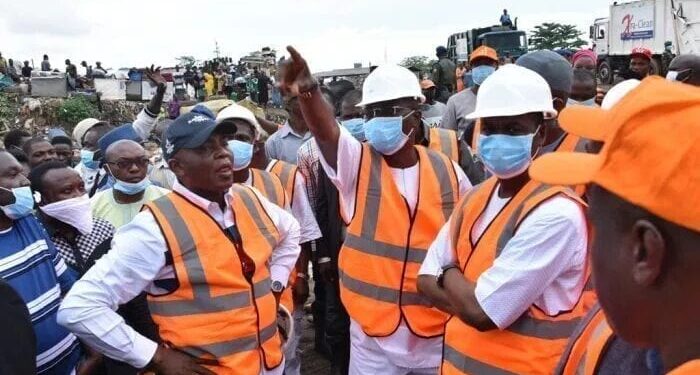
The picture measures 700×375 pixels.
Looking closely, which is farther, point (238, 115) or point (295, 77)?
point (238, 115)

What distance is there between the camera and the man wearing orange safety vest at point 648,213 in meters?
0.92

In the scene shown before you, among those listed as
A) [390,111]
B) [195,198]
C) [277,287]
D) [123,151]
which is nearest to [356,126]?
[390,111]

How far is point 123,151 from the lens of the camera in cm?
423

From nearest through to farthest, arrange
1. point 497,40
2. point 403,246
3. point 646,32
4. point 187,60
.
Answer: point 403,246 < point 497,40 < point 646,32 < point 187,60

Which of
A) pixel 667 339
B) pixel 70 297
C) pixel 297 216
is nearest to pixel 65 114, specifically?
pixel 297 216

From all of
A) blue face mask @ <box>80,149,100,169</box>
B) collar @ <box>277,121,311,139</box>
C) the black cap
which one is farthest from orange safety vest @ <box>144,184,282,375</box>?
blue face mask @ <box>80,149,100,169</box>

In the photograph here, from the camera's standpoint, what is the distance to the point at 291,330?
3.30 m

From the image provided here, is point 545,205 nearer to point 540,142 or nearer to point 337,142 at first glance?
point 540,142

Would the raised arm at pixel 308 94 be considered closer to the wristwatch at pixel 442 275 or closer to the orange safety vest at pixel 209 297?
the orange safety vest at pixel 209 297

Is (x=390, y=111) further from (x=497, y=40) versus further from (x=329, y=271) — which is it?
(x=497, y=40)

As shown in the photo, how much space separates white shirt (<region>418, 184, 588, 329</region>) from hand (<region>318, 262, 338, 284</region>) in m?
2.49

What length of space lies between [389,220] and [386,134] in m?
0.45

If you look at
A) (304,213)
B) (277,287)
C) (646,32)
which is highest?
(646,32)

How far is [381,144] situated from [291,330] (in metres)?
1.07
